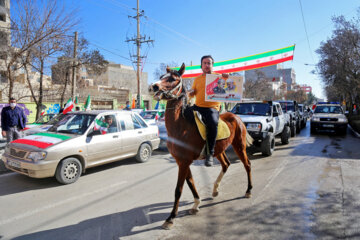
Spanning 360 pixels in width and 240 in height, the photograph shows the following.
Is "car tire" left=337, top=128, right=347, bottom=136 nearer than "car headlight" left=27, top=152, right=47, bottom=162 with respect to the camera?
No

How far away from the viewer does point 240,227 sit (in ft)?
10.7

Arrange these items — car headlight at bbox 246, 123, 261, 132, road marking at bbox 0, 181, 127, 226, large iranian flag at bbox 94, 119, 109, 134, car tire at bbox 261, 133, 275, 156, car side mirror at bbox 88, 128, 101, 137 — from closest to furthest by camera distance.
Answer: road marking at bbox 0, 181, 127, 226
car side mirror at bbox 88, 128, 101, 137
large iranian flag at bbox 94, 119, 109, 134
car tire at bbox 261, 133, 275, 156
car headlight at bbox 246, 123, 261, 132

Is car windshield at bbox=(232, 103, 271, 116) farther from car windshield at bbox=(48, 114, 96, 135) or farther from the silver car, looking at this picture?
car windshield at bbox=(48, 114, 96, 135)

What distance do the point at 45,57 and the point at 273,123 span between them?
1217cm

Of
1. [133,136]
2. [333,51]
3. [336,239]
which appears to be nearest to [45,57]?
[133,136]

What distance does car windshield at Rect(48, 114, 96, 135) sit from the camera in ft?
19.2

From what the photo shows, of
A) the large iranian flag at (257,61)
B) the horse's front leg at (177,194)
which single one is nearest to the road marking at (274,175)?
the horse's front leg at (177,194)

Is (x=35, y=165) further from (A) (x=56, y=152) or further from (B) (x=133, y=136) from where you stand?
(B) (x=133, y=136)

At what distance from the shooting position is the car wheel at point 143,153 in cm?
723

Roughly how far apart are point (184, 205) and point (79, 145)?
10.0 ft

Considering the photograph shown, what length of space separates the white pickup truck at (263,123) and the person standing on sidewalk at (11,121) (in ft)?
27.5

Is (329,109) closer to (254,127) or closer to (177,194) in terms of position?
(254,127)

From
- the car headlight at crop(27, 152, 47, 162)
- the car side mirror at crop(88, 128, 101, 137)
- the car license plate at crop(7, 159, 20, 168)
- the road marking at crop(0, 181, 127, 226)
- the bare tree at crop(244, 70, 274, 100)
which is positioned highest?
the bare tree at crop(244, 70, 274, 100)

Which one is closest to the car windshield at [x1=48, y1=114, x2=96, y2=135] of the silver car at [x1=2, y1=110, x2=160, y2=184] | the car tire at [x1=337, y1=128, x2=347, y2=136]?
the silver car at [x1=2, y1=110, x2=160, y2=184]
